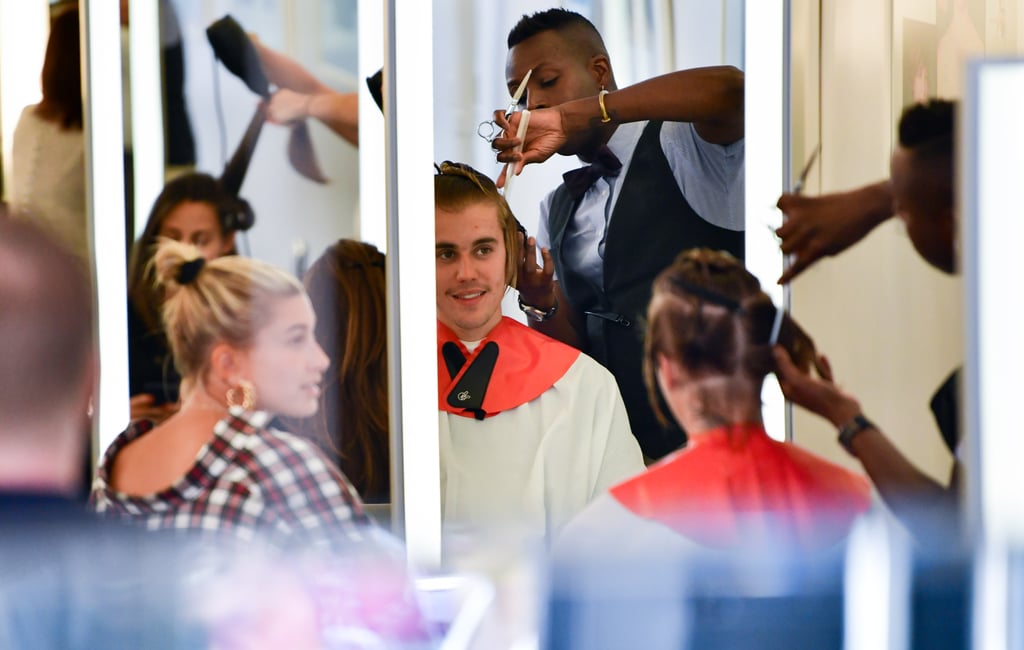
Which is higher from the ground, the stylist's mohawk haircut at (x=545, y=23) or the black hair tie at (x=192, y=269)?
the stylist's mohawk haircut at (x=545, y=23)

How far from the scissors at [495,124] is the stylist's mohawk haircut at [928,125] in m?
0.78

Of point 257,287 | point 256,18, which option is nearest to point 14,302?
point 257,287

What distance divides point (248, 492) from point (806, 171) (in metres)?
1.30

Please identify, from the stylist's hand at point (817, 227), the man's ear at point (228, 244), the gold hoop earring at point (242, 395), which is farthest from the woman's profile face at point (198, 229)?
the stylist's hand at point (817, 227)

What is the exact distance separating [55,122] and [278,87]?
44cm

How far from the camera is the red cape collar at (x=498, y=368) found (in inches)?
65.8

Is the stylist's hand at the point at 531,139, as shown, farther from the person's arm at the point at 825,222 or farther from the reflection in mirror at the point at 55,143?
the reflection in mirror at the point at 55,143

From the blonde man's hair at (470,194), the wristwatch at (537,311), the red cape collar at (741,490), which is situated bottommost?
the red cape collar at (741,490)

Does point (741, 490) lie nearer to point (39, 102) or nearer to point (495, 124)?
point (495, 124)

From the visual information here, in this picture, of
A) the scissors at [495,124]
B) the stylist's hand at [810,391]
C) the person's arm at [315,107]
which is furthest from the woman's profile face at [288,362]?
the stylist's hand at [810,391]

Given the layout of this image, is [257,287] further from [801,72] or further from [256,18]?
[801,72]

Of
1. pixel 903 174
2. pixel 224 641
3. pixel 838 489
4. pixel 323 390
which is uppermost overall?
pixel 903 174

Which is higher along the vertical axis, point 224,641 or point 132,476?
point 132,476

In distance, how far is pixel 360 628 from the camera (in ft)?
5.41
